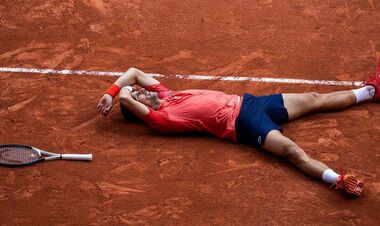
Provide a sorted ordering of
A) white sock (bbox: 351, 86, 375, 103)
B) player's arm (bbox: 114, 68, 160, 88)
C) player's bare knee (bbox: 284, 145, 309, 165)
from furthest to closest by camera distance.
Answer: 1. white sock (bbox: 351, 86, 375, 103)
2. player's arm (bbox: 114, 68, 160, 88)
3. player's bare knee (bbox: 284, 145, 309, 165)

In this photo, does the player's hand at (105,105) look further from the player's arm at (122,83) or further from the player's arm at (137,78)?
the player's arm at (137,78)

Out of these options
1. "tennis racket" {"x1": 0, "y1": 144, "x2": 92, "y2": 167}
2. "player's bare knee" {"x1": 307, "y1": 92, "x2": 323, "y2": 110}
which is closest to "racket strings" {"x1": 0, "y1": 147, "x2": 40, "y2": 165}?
"tennis racket" {"x1": 0, "y1": 144, "x2": 92, "y2": 167}

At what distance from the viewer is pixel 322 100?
9.96 meters

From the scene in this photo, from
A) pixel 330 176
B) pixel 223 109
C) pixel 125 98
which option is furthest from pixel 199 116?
pixel 330 176

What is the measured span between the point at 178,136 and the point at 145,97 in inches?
24.0

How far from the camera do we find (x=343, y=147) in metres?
9.42

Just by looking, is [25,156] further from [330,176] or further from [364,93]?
[364,93]

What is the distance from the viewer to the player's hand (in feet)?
31.8

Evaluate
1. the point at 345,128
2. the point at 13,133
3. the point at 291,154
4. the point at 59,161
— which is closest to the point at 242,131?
the point at 291,154

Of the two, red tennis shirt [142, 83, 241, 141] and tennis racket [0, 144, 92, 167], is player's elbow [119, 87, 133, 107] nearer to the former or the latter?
red tennis shirt [142, 83, 241, 141]

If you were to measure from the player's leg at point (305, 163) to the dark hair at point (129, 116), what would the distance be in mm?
1672

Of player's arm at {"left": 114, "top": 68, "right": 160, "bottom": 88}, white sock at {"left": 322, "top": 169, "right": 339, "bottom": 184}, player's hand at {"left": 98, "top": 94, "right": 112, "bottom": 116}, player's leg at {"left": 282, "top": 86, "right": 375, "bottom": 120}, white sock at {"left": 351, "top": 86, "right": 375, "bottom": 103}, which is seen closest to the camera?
white sock at {"left": 322, "top": 169, "right": 339, "bottom": 184}

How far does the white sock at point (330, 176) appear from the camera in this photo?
872 centimetres

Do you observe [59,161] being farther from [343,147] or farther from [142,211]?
[343,147]
